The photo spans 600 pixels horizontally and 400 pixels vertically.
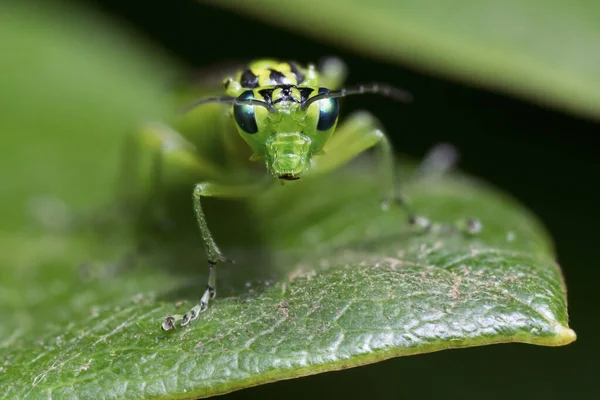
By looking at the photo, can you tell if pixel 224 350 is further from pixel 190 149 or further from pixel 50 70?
pixel 50 70

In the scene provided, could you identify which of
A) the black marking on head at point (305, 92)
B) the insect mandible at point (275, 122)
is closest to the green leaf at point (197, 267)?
the insect mandible at point (275, 122)

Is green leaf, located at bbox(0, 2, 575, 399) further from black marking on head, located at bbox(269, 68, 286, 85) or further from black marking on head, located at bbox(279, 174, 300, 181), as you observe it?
black marking on head, located at bbox(269, 68, 286, 85)

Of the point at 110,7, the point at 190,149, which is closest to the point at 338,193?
the point at 190,149

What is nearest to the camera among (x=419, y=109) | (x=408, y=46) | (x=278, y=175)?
(x=278, y=175)

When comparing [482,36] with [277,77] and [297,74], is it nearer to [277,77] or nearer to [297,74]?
[297,74]

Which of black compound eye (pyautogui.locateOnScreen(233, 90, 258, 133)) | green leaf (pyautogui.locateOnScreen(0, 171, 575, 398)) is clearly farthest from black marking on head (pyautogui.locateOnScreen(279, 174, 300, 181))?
green leaf (pyautogui.locateOnScreen(0, 171, 575, 398))

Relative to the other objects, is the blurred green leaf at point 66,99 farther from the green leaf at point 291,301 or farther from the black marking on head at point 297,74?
the black marking on head at point 297,74
